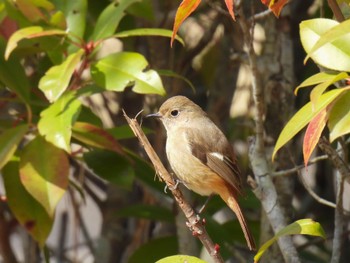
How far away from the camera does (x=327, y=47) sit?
264 cm

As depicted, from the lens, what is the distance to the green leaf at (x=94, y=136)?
3.60 m

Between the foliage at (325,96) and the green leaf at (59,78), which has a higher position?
the foliage at (325,96)

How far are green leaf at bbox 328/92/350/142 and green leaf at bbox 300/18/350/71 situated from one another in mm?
165

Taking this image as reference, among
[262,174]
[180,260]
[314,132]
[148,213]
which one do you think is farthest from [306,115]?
[148,213]

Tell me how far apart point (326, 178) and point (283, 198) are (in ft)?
4.28

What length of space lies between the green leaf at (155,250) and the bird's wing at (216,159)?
720 mm

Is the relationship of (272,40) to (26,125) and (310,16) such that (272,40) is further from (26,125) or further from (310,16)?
(26,125)

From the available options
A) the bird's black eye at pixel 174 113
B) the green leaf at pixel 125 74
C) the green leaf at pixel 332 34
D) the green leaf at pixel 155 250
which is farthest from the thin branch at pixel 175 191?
the green leaf at pixel 155 250

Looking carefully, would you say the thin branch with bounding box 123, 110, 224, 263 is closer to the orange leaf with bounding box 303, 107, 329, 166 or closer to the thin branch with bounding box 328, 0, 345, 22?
the orange leaf with bounding box 303, 107, 329, 166

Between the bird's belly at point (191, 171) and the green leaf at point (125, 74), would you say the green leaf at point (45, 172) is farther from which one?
the bird's belly at point (191, 171)

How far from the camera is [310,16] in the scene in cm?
472

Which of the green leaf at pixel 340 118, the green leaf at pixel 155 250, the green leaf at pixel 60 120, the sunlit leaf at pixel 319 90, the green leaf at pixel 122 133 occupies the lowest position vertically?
the green leaf at pixel 155 250

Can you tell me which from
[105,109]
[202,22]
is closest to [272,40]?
[202,22]

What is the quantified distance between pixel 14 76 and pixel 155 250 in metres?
1.28
